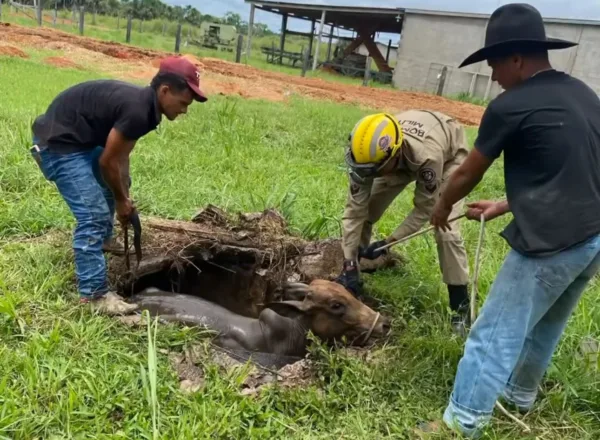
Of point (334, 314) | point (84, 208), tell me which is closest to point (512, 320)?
point (334, 314)

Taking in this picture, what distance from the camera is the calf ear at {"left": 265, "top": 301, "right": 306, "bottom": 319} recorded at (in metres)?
4.22

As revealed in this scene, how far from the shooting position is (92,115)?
402cm

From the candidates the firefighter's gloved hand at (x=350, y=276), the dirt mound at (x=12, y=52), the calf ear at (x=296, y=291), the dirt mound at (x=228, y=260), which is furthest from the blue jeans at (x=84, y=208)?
the dirt mound at (x=12, y=52)

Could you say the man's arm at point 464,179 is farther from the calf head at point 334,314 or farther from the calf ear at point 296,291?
the calf ear at point 296,291

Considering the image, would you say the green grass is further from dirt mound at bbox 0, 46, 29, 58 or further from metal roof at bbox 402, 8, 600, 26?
metal roof at bbox 402, 8, 600, 26

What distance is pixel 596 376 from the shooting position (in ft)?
12.5

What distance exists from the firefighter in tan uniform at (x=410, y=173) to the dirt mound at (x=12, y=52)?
14570mm

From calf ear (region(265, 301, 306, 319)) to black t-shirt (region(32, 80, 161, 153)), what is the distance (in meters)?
1.41

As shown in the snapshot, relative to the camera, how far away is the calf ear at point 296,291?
4.42 metres

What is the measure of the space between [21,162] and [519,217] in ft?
16.8

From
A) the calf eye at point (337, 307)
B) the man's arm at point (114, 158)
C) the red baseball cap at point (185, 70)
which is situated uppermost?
the red baseball cap at point (185, 70)

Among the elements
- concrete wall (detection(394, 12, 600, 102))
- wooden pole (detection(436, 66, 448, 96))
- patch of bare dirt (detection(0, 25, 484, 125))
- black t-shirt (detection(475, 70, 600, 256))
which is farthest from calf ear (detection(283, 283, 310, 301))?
wooden pole (detection(436, 66, 448, 96))

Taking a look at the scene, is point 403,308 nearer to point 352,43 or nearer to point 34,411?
point 34,411

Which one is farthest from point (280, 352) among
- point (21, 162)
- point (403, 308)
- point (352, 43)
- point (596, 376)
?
point (352, 43)
